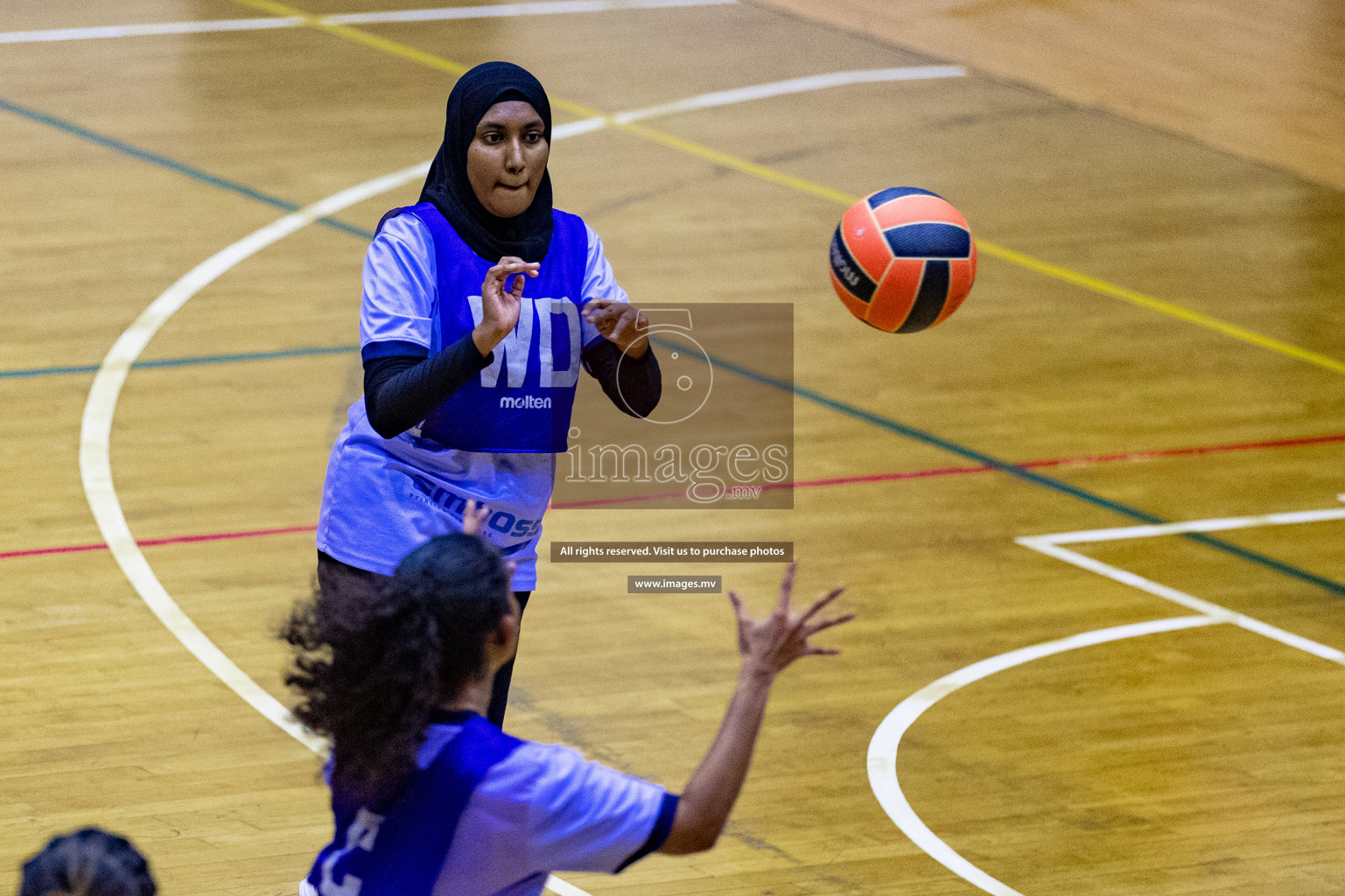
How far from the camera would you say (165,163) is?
11.6m

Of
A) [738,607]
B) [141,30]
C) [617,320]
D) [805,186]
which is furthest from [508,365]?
[141,30]

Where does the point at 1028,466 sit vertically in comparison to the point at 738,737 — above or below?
below

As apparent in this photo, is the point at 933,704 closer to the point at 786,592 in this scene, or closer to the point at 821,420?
the point at 821,420

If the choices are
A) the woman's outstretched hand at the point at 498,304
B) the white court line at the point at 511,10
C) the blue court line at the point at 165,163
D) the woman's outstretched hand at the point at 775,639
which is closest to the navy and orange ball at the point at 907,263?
the woman's outstretched hand at the point at 498,304

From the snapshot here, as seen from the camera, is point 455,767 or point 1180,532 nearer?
point 455,767


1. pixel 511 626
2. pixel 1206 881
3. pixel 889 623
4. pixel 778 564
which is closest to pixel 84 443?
pixel 778 564

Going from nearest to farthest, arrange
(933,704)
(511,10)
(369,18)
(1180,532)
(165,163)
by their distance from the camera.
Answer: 1. (933,704)
2. (1180,532)
3. (165,163)
4. (369,18)
5. (511,10)

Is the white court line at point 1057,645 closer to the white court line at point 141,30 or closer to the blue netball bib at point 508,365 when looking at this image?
the blue netball bib at point 508,365

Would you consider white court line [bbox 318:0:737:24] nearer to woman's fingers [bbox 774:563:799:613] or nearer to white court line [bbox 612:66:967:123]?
white court line [bbox 612:66:967:123]

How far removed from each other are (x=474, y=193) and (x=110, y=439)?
160 inches

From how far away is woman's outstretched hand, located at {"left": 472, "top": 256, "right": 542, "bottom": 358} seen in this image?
14.1 feet

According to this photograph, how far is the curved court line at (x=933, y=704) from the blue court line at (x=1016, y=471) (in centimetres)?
61

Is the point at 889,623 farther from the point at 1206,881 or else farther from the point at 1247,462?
the point at 1247,462

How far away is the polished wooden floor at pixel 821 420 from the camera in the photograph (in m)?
6.16
